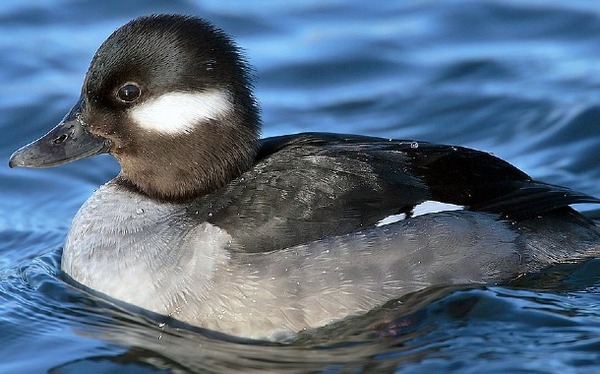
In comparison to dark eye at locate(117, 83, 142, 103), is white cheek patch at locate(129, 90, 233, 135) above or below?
below

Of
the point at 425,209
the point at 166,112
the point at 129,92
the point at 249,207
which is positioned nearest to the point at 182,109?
the point at 166,112

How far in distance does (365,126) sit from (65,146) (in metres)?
4.14

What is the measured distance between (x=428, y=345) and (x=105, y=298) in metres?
2.10

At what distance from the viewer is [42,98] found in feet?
37.8

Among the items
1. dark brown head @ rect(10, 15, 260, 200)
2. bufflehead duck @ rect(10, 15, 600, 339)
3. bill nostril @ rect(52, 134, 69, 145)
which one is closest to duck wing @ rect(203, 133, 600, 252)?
bufflehead duck @ rect(10, 15, 600, 339)

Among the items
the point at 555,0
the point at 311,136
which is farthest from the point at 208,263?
the point at 555,0

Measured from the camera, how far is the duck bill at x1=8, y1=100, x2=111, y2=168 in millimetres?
7531

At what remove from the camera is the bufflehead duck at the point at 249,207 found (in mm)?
6957

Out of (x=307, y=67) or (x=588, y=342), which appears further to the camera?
(x=307, y=67)

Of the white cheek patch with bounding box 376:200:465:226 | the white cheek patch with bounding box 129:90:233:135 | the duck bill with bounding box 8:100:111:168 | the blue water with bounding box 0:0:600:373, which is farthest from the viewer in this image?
the duck bill with bounding box 8:100:111:168

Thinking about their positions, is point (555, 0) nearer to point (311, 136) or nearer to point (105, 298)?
point (311, 136)

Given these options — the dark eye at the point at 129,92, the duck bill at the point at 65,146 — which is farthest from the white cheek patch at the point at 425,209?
the duck bill at the point at 65,146

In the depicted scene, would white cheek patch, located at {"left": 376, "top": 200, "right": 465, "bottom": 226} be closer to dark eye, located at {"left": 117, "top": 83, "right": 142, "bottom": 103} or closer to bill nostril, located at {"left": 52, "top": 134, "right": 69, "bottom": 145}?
dark eye, located at {"left": 117, "top": 83, "right": 142, "bottom": 103}

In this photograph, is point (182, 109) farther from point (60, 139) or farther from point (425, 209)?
point (425, 209)
